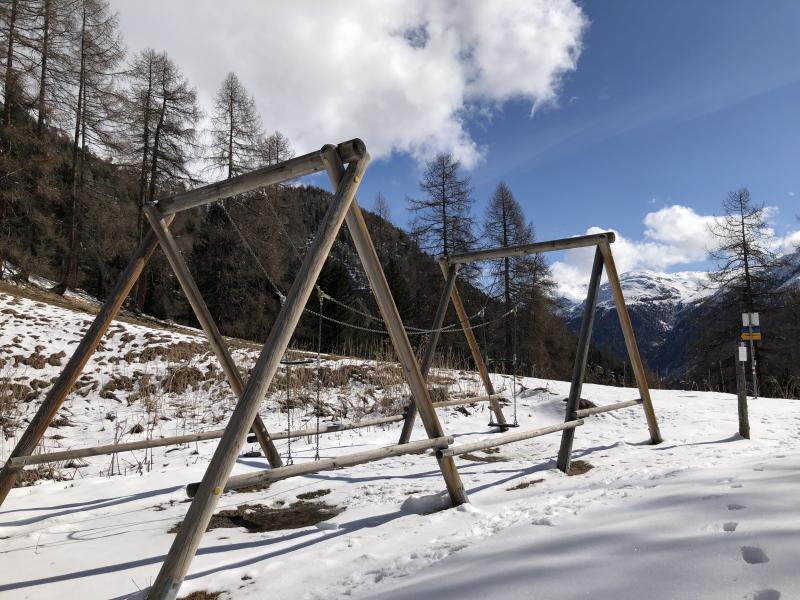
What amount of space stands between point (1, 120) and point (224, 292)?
9.35m

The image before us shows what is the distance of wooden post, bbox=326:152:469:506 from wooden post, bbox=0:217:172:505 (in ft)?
5.77

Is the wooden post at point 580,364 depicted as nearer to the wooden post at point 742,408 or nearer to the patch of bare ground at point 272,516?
the patch of bare ground at point 272,516

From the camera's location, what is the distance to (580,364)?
464 centimetres

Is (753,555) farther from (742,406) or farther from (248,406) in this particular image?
(742,406)

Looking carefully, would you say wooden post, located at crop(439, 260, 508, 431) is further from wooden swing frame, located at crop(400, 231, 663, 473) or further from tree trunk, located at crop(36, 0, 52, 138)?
tree trunk, located at crop(36, 0, 52, 138)

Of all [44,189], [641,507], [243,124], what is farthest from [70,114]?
[641,507]

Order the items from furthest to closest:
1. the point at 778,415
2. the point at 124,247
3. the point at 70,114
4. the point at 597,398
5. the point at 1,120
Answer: the point at 124,247 < the point at 70,114 < the point at 1,120 < the point at 597,398 < the point at 778,415

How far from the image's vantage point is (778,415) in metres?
7.98

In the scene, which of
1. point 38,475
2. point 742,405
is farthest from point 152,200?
point 742,405

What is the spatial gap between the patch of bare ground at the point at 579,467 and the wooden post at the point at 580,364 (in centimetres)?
8

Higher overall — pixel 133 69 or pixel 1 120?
pixel 133 69

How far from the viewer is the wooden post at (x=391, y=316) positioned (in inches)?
115

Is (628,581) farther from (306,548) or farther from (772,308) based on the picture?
(772,308)

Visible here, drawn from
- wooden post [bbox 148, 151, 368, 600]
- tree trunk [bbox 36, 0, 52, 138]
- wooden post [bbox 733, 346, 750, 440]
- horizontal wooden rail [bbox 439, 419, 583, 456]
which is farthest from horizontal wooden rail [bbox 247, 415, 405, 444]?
tree trunk [bbox 36, 0, 52, 138]
